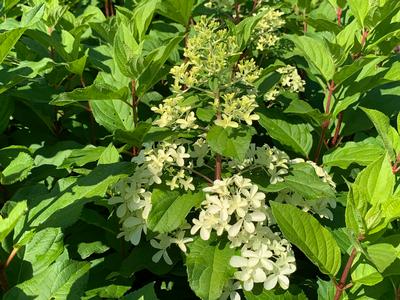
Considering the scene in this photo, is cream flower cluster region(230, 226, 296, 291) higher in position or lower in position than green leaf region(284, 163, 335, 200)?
lower

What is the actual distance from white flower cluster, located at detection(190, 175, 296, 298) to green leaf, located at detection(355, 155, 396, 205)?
320 mm

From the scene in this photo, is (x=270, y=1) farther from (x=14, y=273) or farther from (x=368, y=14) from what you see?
(x=14, y=273)

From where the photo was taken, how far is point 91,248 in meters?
2.13

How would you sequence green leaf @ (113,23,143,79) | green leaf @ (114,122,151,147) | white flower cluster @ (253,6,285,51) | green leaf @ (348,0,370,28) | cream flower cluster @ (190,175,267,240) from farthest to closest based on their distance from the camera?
white flower cluster @ (253,6,285,51) → green leaf @ (348,0,370,28) → green leaf @ (113,23,143,79) → green leaf @ (114,122,151,147) → cream flower cluster @ (190,175,267,240)

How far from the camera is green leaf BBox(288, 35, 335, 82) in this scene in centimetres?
240

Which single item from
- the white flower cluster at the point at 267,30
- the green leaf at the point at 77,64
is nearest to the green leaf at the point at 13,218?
the green leaf at the point at 77,64

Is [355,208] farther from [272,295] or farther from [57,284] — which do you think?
[57,284]

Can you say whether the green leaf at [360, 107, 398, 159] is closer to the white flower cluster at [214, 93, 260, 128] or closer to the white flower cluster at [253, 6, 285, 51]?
the white flower cluster at [214, 93, 260, 128]

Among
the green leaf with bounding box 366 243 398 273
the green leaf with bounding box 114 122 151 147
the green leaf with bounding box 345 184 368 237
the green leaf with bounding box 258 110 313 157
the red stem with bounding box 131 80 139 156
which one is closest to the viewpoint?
the green leaf with bounding box 366 243 398 273

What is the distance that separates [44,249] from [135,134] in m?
0.52

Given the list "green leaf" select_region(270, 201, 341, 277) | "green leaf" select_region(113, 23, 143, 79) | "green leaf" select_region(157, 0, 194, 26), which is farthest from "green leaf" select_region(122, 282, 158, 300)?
"green leaf" select_region(157, 0, 194, 26)

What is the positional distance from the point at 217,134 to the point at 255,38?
45.0 inches

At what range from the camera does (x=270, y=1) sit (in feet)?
11.0

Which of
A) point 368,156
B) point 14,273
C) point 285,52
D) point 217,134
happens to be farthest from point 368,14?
point 14,273
